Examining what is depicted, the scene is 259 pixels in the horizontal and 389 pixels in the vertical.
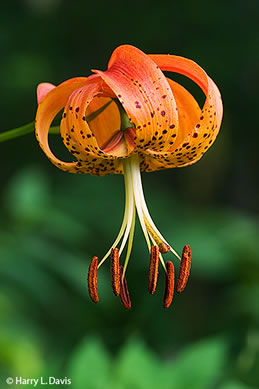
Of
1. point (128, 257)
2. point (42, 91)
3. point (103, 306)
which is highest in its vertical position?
point (42, 91)

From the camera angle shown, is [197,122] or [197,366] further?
[197,366]

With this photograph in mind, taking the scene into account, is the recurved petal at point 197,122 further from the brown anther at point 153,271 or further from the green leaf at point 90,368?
the green leaf at point 90,368

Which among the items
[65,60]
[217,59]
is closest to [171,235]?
[217,59]

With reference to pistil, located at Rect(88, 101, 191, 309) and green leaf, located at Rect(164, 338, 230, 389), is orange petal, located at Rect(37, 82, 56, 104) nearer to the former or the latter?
pistil, located at Rect(88, 101, 191, 309)

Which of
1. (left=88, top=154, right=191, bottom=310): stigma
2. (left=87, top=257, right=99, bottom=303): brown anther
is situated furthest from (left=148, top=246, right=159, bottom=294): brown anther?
(left=87, top=257, right=99, bottom=303): brown anther

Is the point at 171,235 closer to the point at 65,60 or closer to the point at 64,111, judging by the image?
the point at 65,60

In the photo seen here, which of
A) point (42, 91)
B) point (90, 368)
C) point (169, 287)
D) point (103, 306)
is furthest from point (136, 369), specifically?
point (103, 306)

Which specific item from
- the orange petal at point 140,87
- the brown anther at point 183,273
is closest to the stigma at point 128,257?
the brown anther at point 183,273

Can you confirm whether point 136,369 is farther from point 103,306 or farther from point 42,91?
point 103,306
